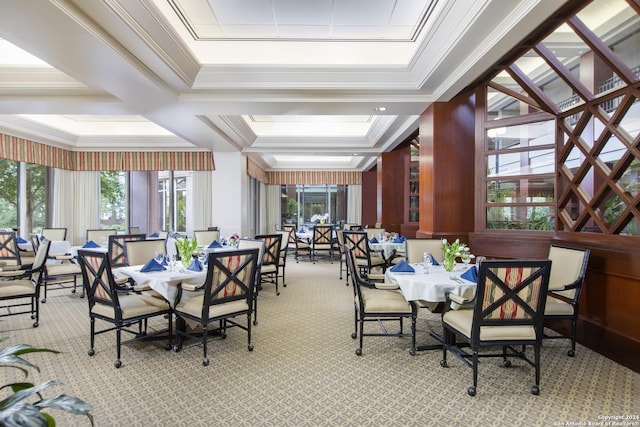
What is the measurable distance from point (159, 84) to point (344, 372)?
380cm

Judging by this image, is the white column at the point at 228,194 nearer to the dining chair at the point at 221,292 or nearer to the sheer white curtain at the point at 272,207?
the sheer white curtain at the point at 272,207

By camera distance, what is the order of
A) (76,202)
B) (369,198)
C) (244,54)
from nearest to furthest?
(244,54) → (76,202) → (369,198)

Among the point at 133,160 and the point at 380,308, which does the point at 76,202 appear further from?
the point at 380,308

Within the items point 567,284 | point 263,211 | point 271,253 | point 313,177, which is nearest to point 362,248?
point 271,253

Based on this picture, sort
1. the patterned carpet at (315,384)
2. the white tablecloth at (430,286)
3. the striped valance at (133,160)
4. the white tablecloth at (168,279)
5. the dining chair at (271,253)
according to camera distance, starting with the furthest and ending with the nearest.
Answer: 1. the striped valance at (133,160)
2. the dining chair at (271,253)
3. the white tablecloth at (168,279)
4. the white tablecloth at (430,286)
5. the patterned carpet at (315,384)

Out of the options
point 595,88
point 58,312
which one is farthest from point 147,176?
point 595,88

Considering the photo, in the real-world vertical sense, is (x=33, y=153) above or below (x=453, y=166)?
above

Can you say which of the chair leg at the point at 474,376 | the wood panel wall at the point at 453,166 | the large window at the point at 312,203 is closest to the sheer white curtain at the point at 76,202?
the large window at the point at 312,203

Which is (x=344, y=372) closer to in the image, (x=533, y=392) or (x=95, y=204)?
(x=533, y=392)

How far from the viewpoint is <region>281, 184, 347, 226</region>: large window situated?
12844 millimetres

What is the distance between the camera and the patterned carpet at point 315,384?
7.07 feet

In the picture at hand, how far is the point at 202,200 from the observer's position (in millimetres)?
8828

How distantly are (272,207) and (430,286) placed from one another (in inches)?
394

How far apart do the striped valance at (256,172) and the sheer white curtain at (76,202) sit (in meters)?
3.78
